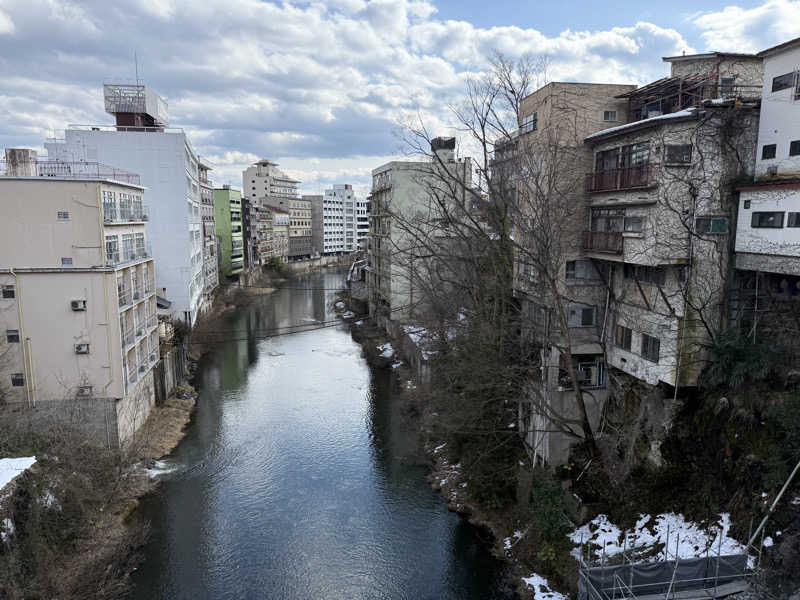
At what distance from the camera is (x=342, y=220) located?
77.1 metres

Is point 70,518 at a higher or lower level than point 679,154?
lower

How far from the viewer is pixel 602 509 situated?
11000 millimetres

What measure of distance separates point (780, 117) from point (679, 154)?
1.73 metres

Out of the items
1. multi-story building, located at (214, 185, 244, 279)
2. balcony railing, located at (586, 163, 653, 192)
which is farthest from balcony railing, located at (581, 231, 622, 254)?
multi-story building, located at (214, 185, 244, 279)

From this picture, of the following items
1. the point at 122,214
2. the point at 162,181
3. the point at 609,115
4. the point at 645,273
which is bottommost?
the point at 645,273

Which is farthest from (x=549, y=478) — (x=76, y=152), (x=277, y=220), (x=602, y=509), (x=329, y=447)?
(x=277, y=220)

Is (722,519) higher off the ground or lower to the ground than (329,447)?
higher

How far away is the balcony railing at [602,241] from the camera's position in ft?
38.0

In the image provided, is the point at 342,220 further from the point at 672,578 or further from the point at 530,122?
the point at 672,578

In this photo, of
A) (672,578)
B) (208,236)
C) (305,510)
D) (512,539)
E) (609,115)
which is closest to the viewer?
(672,578)

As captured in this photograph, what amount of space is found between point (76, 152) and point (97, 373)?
13844mm

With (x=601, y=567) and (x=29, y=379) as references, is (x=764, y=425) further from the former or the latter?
(x=29, y=379)

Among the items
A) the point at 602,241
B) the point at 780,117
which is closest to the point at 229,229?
the point at 602,241

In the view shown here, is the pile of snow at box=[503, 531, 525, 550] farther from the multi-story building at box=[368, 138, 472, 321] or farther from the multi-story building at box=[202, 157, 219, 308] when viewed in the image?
the multi-story building at box=[202, 157, 219, 308]
